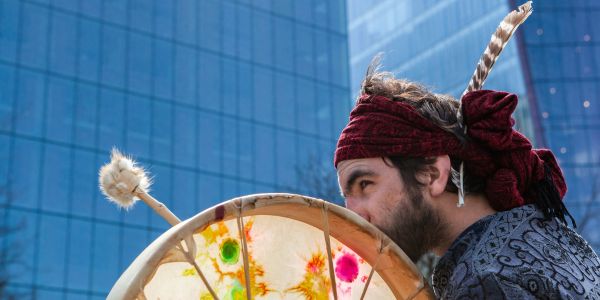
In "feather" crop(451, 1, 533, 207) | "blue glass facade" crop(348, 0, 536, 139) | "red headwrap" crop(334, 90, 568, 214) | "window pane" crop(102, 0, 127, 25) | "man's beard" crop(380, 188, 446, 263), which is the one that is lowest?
"man's beard" crop(380, 188, 446, 263)

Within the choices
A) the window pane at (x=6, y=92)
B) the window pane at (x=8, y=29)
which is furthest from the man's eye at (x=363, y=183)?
the window pane at (x=8, y=29)

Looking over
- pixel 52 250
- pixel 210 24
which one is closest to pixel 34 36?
pixel 52 250

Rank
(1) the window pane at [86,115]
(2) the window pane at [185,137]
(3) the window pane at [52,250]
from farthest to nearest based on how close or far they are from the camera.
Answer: (2) the window pane at [185,137], (1) the window pane at [86,115], (3) the window pane at [52,250]

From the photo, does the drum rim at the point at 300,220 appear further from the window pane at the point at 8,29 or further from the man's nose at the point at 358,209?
the window pane at the point at 8,29

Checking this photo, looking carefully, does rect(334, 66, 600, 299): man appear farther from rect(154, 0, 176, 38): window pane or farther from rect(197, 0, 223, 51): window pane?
rect(197, 0, 223, 51): window pane

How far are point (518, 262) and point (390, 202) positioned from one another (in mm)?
481

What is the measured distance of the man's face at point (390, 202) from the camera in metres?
3.05

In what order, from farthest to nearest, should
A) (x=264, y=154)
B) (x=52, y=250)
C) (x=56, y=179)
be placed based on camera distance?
(x=264, y=154)
(x=56, y=179)
(x=52, y=250)

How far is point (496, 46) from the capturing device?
3.44m

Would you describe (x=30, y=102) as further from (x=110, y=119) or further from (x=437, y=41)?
(x=437, y=41)

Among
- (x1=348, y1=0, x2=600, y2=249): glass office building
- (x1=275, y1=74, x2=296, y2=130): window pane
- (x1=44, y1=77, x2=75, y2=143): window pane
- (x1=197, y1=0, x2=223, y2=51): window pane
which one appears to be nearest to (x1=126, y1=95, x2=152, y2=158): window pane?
(x1=44, y1=77, x2=75, y2=143): window pane

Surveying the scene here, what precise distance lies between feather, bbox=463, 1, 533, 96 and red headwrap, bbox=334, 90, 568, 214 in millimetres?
294

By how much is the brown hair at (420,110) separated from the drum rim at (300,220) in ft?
0.67

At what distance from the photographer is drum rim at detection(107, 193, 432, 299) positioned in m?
2.56
